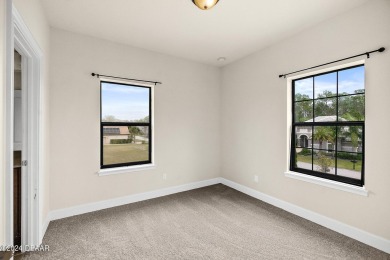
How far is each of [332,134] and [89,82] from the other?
3621 millimetres

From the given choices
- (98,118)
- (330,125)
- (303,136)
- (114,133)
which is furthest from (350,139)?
(98,118)

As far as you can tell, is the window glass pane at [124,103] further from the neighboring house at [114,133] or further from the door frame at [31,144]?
the door frame at [31,144]

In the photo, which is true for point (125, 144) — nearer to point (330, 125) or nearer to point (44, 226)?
point (44, 226)

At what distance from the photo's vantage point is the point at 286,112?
308 cm

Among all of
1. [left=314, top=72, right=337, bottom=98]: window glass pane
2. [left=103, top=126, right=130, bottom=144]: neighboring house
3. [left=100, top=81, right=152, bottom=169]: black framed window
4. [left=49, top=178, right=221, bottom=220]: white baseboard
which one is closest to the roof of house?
[left=314, top=72, right=337, bottom=98]: window glass pane

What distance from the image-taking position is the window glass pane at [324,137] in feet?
8.73

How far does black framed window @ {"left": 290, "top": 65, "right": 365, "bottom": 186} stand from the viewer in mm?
2412

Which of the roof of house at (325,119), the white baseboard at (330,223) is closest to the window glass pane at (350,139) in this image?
the roof of house at (325,119)

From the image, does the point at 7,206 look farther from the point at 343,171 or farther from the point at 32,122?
the point at 343,171

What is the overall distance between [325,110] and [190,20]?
A: 7.37ft

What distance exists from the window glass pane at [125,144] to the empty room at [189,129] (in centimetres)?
2

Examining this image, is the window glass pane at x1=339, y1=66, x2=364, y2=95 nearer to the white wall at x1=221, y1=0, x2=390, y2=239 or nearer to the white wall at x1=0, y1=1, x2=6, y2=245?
the white wall at x1=221, y1=0, x2=390, y2=239

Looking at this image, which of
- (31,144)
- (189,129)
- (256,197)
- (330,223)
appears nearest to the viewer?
(31,144)

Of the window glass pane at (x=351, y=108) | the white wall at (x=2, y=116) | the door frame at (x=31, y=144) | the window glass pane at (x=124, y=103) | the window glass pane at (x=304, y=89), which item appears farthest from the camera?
the window glass pane at (x=124, y=103)
